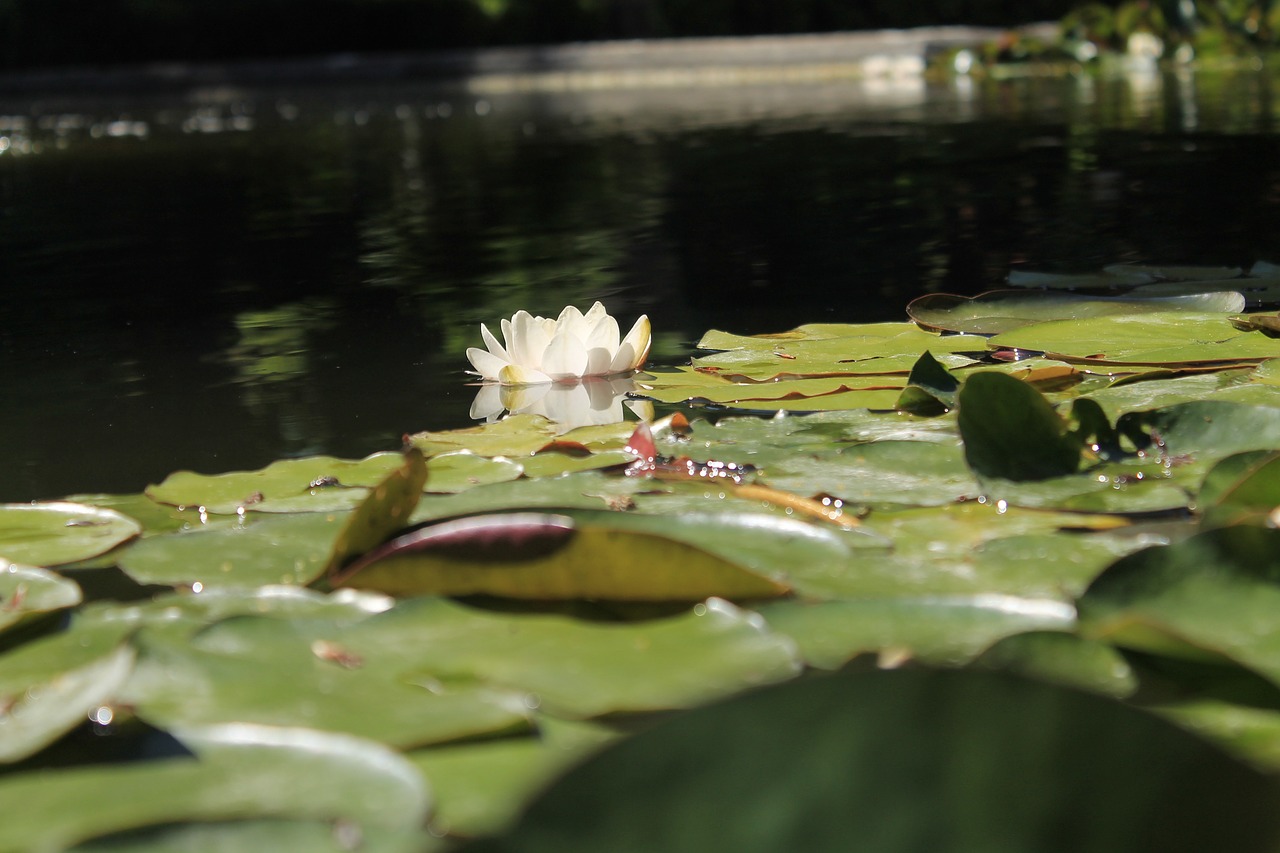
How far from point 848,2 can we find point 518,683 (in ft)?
46.2

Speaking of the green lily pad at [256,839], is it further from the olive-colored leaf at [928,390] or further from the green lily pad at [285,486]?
the olive-colored leaf at [928,390]

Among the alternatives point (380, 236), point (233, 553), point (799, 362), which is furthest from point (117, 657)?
point (380, 236)

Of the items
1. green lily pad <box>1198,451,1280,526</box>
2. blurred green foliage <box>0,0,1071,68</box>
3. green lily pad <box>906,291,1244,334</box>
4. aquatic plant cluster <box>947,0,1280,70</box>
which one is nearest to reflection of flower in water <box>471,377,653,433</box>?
green lily pad <box>906,291,1244,334</box>

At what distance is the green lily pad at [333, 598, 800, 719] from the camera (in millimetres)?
702

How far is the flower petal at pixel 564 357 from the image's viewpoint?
151cm

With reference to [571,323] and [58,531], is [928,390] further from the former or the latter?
[58,531]

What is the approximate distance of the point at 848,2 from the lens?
45.5ft

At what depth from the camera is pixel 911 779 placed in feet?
1.43

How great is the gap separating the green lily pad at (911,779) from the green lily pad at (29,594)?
56cm

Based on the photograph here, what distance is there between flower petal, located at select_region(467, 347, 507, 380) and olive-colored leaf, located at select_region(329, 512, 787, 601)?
0.66 metres

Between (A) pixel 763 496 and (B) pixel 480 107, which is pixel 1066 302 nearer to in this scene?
(A) pixel 763 496

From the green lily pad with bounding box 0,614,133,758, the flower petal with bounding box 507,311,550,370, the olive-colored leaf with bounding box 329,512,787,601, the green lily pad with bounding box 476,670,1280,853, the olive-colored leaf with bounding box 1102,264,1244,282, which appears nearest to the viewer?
the green lily pad with bounding box 476,670,1280,853

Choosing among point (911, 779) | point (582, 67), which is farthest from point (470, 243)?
point (582, 67)

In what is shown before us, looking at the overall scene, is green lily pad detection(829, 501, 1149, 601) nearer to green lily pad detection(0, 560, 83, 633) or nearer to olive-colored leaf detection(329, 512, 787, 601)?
olive-colored leaf detection(329, 512, 787, 601)
